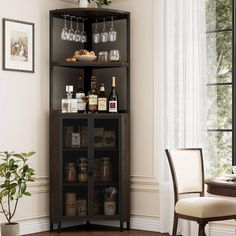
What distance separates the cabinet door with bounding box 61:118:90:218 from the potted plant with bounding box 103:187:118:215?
20 cm

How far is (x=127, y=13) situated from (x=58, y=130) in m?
1.46

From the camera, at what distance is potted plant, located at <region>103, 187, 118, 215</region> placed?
653 cm

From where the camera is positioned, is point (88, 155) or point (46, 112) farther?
point (46, 112)

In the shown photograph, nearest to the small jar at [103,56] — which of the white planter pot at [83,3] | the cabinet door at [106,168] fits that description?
Result: the white planter pot at [83,3]

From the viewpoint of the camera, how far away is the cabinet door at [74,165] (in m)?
6.48

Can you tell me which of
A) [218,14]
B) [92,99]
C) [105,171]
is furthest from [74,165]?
[218,14]

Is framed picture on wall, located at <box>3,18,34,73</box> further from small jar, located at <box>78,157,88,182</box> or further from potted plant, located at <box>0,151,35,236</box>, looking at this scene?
small jar, located at <box>78,157,88,182</box>

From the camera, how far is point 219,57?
6.15m

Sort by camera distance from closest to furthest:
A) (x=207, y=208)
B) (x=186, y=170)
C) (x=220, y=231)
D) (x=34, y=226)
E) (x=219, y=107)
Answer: (x=207, y=208)
(x=186, y=170)
(x=220, y=231)
(x=219, y=107)
(x=34, y=226)

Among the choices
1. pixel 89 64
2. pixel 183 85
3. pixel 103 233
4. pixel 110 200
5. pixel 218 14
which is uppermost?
pixel 218 14

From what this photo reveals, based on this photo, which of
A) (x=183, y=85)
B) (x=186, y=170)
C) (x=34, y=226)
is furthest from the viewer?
(x=34, y=226)

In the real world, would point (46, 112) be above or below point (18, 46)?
below

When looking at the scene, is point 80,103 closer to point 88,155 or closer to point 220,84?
point 88,155

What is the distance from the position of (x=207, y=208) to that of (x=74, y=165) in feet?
6.27
